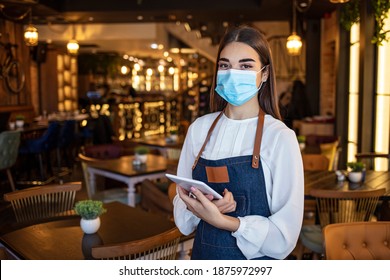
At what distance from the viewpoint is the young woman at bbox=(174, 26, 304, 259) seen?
145cm

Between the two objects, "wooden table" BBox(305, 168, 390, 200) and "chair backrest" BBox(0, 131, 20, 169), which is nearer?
"wooden table" BBox(305, 168, 390, 200)

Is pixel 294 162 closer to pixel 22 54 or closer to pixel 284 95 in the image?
pixel 284 95

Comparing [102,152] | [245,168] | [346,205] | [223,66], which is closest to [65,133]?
[102,152]

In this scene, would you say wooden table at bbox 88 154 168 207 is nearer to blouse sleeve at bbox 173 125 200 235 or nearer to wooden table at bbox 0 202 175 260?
wooden table at bbox 0 202 175 260

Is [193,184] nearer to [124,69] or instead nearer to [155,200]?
[155,200]

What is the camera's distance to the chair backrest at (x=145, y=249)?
1.92m

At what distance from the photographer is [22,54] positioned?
10180 millimetres

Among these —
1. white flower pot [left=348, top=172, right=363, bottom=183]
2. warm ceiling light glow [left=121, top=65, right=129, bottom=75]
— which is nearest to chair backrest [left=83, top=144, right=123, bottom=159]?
white flower pot [left=348, top=172, right=363, bottom=183]

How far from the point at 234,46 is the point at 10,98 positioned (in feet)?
29.6

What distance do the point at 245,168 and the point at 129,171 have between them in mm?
2945

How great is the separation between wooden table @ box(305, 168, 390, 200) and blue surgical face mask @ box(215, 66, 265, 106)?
1821mm

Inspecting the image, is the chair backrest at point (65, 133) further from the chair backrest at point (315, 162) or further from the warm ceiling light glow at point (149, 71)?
the warm ceiling light glow at point (149, 71)

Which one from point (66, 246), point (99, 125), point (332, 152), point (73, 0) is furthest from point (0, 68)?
point (66, 246)

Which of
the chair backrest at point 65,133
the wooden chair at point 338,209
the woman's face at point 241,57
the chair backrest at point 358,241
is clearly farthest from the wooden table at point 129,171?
the chair backrest at point 65,133
